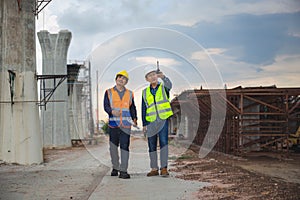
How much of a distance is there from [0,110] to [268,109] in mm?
10278

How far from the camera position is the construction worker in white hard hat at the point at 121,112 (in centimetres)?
841

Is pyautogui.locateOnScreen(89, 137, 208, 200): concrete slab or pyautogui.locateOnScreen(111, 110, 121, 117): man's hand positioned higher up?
pyautogui.locateOnScreen(111, 110, 121, 117): man's hand

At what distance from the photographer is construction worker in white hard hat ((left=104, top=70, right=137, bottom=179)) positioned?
8.41 m

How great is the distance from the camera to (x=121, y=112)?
27.6ft

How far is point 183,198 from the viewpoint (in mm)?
5949

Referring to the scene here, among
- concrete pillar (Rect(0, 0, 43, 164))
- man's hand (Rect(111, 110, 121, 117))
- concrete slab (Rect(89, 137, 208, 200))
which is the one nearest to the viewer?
concrete slab (Rect(89, 137, 208, 200))

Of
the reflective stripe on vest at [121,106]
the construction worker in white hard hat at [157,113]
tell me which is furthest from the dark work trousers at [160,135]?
the reflective stripe on vest at [121,106]

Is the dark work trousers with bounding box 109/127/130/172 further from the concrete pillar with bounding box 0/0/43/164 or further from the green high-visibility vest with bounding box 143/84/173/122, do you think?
the concrete pillar with bounding box 0/0/43/164

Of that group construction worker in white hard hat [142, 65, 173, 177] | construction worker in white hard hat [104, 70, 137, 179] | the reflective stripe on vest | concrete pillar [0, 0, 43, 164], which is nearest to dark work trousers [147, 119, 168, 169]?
construction worker in white hard hat [142, 65, 173, 177]

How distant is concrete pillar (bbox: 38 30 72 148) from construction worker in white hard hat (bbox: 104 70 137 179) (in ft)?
78.5

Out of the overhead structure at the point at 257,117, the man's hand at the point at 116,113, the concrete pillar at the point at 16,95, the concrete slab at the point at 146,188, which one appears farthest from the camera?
the overhead structure at the point at 257,117

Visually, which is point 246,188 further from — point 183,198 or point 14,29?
point 14,29

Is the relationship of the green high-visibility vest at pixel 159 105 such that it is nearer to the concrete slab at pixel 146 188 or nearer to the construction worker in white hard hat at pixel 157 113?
the construction worker in white hard hat at pixel 157 113

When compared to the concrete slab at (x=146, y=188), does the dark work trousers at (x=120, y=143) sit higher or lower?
higher
